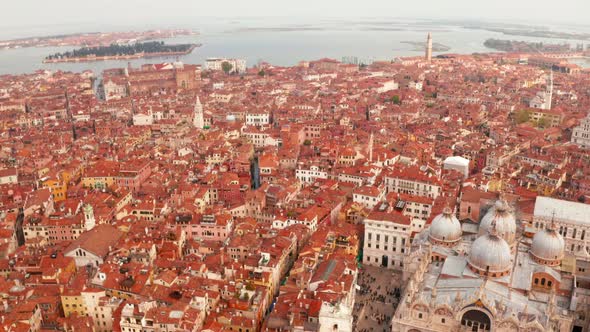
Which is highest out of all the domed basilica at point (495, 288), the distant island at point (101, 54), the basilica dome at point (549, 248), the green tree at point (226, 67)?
the distant island at point (101, 54)

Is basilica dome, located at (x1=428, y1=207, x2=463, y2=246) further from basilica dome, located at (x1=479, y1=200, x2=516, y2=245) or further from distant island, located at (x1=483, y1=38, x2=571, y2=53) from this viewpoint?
distant island, located at (x1=483, y1=38, x2=571, y2=53)

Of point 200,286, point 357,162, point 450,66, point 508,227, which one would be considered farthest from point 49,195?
point 450,66

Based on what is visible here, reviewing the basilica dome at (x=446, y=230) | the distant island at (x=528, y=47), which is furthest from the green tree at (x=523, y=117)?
the distant island at (x=528, y=47)

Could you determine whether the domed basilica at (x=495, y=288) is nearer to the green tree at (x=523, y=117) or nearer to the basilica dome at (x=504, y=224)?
the basilica dome at (x=504, y=224)

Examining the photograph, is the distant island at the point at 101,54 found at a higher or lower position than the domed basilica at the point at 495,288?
higher

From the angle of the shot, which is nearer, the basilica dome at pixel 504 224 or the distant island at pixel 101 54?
the basilica dome at pixel 504 224

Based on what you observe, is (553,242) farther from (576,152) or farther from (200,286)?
(576,152)

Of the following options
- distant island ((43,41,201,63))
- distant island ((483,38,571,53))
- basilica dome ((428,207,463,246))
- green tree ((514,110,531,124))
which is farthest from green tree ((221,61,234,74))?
basilica dome ((428,207,463,246))
